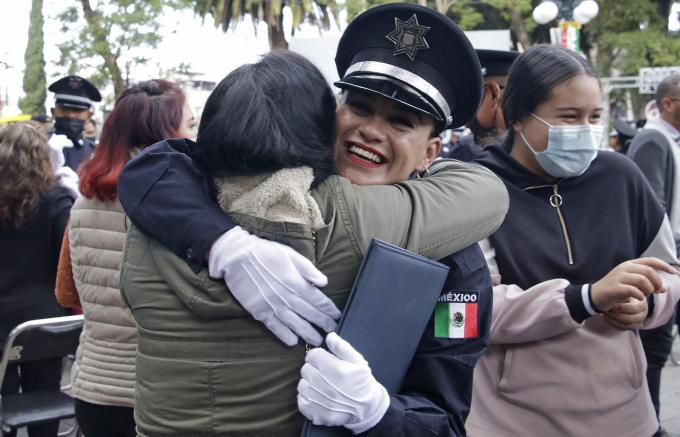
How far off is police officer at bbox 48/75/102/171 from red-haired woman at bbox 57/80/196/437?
441 centimetres

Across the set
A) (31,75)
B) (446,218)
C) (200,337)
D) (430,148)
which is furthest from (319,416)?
(31,75)

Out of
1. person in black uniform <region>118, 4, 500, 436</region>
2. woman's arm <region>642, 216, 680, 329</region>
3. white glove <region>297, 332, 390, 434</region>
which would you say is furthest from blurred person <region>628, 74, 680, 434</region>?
white glove <region>297, 332, 390, 434</region>

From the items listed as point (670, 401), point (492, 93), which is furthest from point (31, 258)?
point (670, 401)

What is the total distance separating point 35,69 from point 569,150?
2988 cm

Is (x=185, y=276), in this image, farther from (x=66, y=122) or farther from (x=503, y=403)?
(x=66, y=122)

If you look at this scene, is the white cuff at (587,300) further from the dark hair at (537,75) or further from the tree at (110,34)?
the tree at (110,34)

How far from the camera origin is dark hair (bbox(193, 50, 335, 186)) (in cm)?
148

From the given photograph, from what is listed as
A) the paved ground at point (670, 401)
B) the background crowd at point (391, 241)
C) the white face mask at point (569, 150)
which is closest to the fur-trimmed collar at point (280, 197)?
the background crowd at point (391, 241)

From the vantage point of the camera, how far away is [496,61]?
13.7 feet

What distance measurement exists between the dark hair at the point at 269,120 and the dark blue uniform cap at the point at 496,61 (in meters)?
2.75

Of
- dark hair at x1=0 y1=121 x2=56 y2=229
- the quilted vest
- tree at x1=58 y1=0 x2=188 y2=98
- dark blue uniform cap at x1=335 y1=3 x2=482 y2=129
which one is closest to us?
dark blue uniform cap at x1=335 y1=3 x2=482 y2=129

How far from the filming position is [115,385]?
9.09 feet

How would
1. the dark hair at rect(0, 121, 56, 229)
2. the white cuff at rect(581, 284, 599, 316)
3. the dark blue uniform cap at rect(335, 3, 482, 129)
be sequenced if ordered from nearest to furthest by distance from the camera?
the dark blue uniform cap at rect(335, 3, 482, 129) < the white cuff at rect(581, 284, 599, 316) < the dark hair at rect(0, 121, 56, 229)

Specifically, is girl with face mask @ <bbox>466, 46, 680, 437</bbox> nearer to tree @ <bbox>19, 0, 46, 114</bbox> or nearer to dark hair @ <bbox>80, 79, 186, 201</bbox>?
dark hair @ <bbox>80, 79, 186, 201</bbox>
